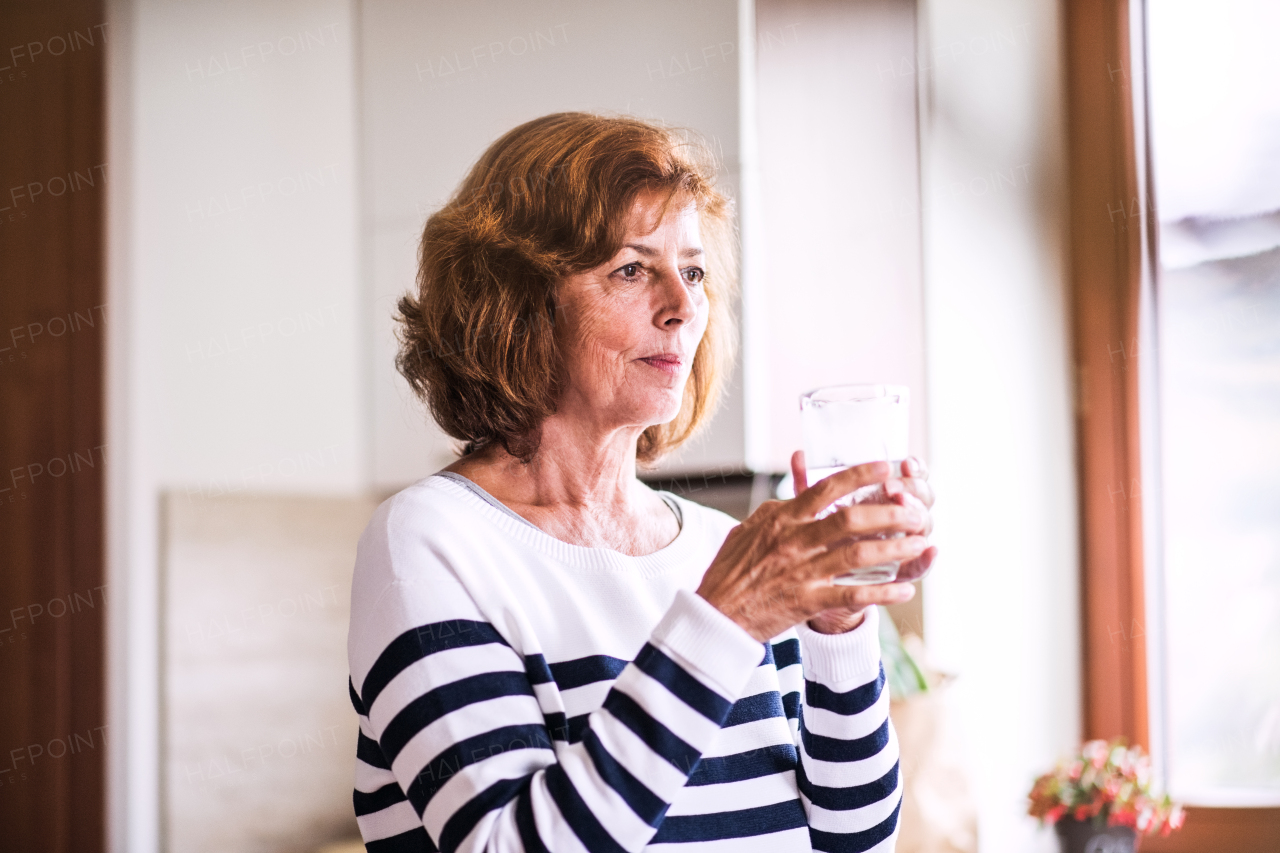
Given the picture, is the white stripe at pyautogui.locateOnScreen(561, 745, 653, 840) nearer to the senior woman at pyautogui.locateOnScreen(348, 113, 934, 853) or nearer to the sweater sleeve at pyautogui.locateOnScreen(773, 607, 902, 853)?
the senior woman at pyautogui.locateOnScreen(348, 113, 934, 853)

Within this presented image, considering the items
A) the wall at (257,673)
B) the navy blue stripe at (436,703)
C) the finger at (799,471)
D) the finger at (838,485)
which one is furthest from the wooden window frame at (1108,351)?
the wall at (257,673)

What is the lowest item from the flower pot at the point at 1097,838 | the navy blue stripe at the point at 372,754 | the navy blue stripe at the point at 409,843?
the flower pot at the point at 1097,838

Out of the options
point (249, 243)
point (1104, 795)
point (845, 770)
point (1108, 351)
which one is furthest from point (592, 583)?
point (249, 243)

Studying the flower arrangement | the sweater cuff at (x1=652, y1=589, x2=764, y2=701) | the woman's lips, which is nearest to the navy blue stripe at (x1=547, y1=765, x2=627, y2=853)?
the sweater cuff at (x1=652, y1=589, x2=764, y2=701)

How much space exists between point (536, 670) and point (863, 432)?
0.33 m

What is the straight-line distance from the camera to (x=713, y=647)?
68 centimetres

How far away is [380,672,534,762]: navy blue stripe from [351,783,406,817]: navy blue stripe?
0.39 feet

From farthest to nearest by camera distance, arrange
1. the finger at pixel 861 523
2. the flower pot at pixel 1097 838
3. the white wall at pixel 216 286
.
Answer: the white wall at pixel 216 286, the flower pot at pixel 1097 838, the finger at pixel 861 523

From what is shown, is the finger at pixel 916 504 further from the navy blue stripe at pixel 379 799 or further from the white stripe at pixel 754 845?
the navy blue stripe at pixel 379 799

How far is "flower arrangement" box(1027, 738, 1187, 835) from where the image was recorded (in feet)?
5.27

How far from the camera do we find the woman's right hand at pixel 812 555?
66 cm

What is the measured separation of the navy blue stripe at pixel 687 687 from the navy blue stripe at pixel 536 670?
144 mm

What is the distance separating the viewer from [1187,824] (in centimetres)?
180

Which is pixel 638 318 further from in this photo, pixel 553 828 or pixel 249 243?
pixel 249 243
